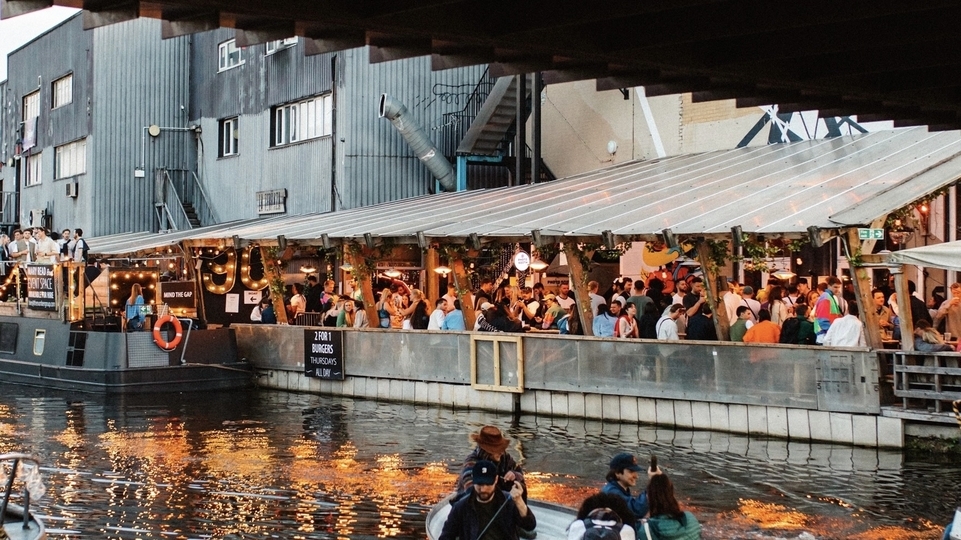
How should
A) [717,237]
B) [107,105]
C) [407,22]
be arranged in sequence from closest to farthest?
[407,22] → [717,237] → [107,105]

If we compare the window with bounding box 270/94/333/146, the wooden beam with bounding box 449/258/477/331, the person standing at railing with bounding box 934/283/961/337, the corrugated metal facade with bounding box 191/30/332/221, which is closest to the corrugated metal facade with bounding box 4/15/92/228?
the corrugated metal facade with bounding box 191/30/332/221

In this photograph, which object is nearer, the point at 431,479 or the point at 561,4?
the point at 561,4

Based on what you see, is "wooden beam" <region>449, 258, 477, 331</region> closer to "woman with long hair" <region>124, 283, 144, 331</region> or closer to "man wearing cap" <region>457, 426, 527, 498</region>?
"woman with long hair" <region>124, 283, 144, 331</region>

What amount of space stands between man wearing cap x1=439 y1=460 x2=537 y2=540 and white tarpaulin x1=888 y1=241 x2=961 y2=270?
9744 mm

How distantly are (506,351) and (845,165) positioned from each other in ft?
23.0

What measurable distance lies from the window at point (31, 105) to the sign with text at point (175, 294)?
22.7 meters

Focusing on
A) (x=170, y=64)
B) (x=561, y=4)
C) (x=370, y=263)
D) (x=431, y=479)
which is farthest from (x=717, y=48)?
(x=170, y=64)

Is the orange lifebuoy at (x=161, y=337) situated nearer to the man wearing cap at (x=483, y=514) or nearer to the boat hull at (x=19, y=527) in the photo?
the boat hull at (x=19, y=527)

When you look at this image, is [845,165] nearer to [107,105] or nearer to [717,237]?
[717,237]

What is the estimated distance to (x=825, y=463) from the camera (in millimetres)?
15672

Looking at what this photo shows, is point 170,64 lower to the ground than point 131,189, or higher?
higher

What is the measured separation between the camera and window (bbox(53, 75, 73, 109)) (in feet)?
145

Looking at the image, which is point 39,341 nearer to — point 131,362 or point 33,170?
point 131,362

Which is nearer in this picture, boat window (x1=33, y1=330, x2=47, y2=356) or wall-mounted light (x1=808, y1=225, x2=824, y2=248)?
wall-mounted light (x1=808, y1=225, x2=824, y2=248)
